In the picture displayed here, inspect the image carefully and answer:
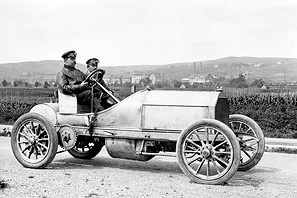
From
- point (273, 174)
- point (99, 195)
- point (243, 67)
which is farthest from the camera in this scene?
point (243, 67)

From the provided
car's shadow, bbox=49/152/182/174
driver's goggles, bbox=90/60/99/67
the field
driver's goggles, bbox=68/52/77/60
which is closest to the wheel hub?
car's shadow, bbox=49/152/182/174

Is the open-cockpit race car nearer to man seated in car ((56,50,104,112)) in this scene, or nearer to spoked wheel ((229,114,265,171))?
spoked wheel ((229,114,265,171))

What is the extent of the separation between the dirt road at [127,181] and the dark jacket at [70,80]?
146 centimetres

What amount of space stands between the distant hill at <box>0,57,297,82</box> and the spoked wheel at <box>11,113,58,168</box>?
12592cm

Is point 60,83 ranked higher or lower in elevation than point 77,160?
higher

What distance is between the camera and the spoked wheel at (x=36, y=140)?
8.61 metres

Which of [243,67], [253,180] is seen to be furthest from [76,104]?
[243,67]

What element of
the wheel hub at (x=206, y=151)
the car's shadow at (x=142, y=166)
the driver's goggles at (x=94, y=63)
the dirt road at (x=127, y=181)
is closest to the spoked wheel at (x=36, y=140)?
the dirt road at (x=127, y=181)

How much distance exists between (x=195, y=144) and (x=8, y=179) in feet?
9.87

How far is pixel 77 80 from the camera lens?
9.29 metres

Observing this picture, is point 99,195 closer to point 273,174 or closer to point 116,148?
point 116,148

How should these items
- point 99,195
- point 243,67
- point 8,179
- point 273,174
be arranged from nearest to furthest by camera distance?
point 99,195
point 8,179
point 273,174
point 243,67

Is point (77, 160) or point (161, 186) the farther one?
point (77, 160)

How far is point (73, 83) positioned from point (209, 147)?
311 cm
